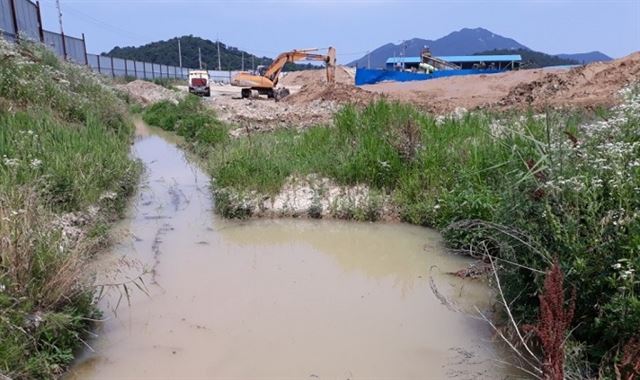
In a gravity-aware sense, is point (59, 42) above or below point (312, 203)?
above

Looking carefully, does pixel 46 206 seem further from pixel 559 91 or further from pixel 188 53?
pixel 188 53

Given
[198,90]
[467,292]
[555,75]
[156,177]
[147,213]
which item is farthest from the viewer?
[198,90]

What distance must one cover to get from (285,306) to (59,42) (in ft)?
82.5

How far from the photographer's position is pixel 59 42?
80.4 ft

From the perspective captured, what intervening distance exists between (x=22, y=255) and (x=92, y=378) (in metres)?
0.89

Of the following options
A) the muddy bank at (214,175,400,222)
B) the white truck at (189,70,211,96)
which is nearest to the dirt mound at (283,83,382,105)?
the muddy bank at (214,175,400,222)

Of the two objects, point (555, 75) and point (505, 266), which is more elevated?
point (555, 75)

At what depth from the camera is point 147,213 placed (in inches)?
276

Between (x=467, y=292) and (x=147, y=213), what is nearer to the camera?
(x=467, y=292)

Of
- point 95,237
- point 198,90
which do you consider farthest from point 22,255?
point 198,90

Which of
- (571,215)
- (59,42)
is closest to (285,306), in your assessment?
(571,215)

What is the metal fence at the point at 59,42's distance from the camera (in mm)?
13127

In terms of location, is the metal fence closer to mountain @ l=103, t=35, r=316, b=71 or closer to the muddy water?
the muddy water

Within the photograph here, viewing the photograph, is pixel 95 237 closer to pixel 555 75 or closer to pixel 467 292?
pixel 467 292
